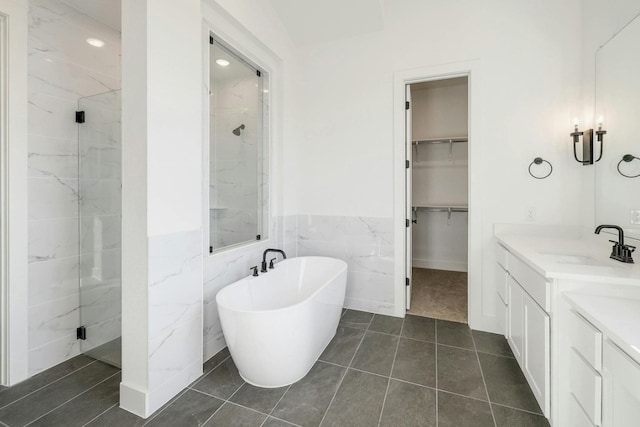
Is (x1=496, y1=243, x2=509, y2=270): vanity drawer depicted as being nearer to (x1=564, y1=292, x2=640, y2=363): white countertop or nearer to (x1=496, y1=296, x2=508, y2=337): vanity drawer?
(x1=496, y1=296, x2=508, y2=337): vanity drawer

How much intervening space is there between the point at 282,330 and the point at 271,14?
274 centimetres

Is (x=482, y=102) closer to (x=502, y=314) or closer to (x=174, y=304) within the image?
(x=502, y=314)

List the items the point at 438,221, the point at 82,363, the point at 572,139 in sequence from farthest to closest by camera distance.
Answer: the point at 438,221 → the point at 572,139 → the point at 82,363

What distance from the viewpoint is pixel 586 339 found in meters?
1.19

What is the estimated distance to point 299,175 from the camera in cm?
327

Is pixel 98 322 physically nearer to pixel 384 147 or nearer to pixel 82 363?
pixel 82 363

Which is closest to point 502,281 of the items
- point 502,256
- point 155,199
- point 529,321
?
point 502,256

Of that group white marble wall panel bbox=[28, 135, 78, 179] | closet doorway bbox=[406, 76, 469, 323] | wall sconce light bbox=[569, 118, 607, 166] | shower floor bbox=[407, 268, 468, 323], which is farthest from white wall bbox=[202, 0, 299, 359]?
wall sconce light bbox=[569, 118, 607, 166]

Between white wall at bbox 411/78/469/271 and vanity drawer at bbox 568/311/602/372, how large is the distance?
324cm

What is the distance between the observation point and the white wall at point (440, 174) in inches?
174

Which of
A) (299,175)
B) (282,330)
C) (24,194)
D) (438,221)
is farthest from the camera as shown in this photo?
(438,221)

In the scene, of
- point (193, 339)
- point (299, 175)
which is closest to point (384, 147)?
point (299, 175)

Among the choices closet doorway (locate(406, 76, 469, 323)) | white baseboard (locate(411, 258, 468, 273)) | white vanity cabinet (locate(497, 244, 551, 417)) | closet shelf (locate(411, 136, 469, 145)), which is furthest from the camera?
white baseboard (locate(411, 258, 468, 273))

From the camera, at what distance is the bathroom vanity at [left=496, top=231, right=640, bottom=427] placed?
3.29 feet
